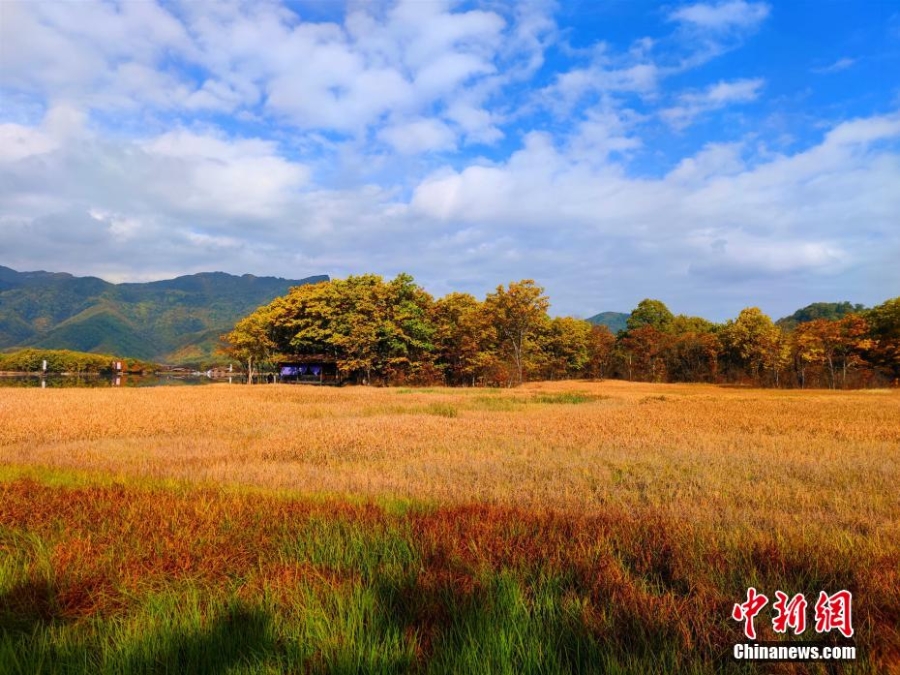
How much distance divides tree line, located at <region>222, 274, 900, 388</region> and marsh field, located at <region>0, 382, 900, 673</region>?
46.6 m

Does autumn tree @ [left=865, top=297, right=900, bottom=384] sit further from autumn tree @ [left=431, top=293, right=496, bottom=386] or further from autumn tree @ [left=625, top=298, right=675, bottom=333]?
autumn tree @ [left=431, top=293, right=496, bottom=386]

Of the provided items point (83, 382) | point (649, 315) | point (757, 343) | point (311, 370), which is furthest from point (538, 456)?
point (649, 315)

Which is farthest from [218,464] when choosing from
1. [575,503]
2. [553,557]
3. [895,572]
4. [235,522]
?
[895,572]

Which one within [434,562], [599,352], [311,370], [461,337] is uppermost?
[461,337]

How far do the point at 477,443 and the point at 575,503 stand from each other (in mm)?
7118

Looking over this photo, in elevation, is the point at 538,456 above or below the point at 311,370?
below

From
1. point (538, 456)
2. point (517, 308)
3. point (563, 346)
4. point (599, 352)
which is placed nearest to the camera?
point (538, 456)

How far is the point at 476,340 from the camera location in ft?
202

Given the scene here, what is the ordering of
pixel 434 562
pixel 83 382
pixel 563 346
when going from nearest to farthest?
pixel 434 562 < pixel 83 382 < pixel 563 346

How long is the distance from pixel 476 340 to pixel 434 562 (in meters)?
57.3

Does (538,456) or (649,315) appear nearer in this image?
(538,456)

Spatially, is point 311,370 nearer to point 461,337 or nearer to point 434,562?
point 461,337

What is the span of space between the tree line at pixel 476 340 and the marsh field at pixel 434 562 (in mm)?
46559

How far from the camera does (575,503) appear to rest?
748cm
